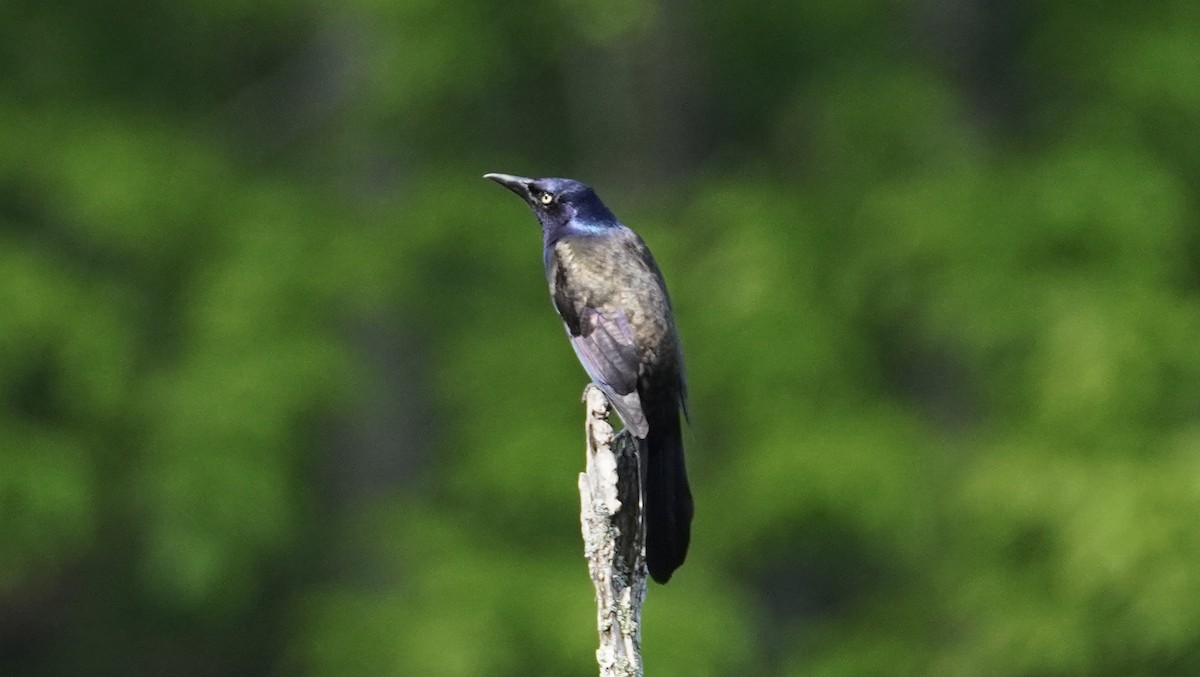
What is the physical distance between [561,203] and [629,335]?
1111 mm

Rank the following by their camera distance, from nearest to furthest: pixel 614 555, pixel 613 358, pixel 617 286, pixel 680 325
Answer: pixel 614 555
pixel 613 358
pixel 617 286
pixel 680 325

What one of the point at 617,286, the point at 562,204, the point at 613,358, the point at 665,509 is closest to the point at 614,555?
the point at 665,509

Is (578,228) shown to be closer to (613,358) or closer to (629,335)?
(629,335)

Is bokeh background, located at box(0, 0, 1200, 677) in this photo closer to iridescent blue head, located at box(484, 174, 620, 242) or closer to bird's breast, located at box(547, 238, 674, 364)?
iridescent blue head, located at box(484, 174, 620, 242)

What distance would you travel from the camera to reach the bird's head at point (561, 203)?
600 cm

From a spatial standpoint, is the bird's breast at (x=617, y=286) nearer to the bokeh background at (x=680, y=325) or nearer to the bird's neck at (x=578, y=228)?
the bird's neck at (x=578, y=228)

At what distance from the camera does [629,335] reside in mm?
5090

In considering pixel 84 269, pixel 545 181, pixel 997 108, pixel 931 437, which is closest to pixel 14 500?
pixel 84 269

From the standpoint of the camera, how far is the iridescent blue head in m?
5.99

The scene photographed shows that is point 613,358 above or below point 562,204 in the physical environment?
below

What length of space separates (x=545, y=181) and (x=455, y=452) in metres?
5.39

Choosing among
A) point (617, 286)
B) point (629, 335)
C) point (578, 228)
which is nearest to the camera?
point (629, 335)

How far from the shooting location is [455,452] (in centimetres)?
1135

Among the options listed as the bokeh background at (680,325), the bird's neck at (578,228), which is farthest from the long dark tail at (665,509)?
the bokeh background at (680,325)
